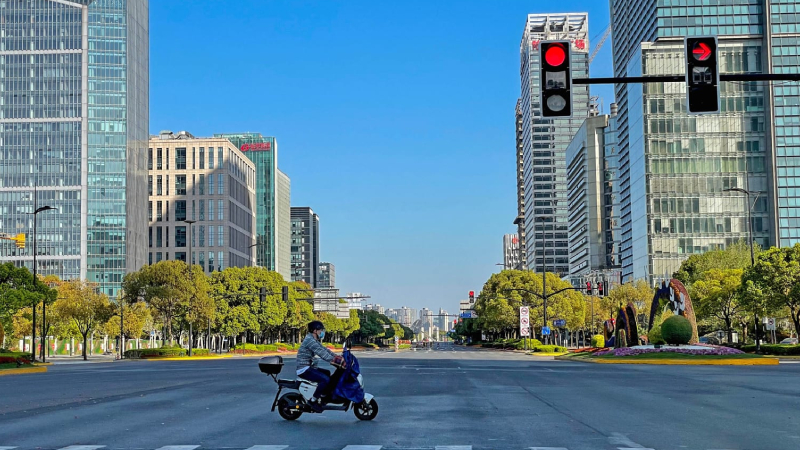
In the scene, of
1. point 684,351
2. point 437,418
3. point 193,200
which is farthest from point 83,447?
point 193,200

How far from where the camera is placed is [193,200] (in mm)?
163875

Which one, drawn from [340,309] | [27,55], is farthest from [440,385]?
[27,55]

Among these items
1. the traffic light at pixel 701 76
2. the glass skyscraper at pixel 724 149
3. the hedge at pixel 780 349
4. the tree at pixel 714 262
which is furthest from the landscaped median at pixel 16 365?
the glass skyscraper at pixel 724 149

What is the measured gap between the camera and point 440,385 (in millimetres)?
26500

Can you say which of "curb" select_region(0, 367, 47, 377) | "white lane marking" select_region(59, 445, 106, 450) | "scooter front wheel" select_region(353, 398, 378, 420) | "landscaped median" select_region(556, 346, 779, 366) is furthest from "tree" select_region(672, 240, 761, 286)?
"white lane marking" select_region(59, 445, 106, 450)

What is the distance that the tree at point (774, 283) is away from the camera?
193ft

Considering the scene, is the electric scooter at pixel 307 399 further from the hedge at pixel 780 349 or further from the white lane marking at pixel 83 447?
the hedge at pixel 780 349

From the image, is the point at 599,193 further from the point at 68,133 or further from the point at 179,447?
the point at 179,447

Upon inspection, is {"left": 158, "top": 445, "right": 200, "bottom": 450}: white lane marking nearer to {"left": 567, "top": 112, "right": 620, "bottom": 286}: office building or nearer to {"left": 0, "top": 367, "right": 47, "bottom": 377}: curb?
{"left": 0, "top": 367, "right": 47, "bottom": 377}: curb

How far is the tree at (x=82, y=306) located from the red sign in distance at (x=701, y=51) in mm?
71045

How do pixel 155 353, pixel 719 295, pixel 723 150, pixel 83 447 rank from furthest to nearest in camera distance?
pixel 723 150 → pixel 155 353 → pixel 719 295 → pixel 83 447

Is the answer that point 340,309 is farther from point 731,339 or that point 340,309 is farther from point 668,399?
point 668,399

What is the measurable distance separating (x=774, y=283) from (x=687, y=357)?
59.0 ft

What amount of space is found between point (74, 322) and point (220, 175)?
79.3 metres
